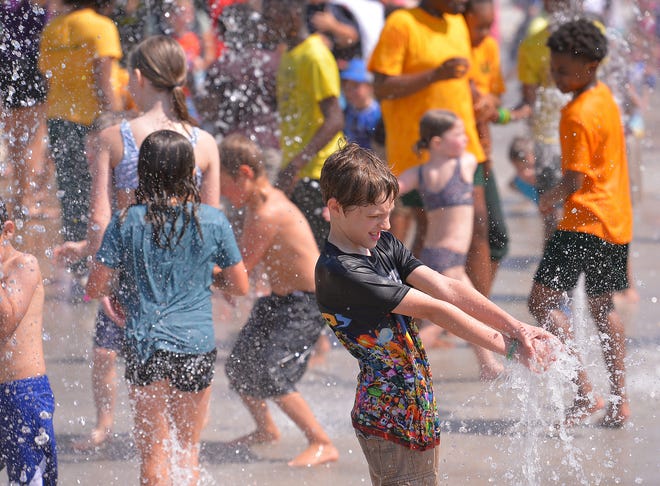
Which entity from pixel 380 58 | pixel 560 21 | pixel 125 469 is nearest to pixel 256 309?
pixel 125 469

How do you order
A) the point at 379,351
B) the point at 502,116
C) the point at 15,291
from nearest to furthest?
the point at 379,351 < the point at 15,291 < the point at 502,116

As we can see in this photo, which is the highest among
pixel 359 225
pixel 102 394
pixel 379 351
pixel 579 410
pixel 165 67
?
pixel 165 67

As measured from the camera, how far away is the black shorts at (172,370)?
3633 millimetres

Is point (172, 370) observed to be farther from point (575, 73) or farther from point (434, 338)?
point (434, 338)

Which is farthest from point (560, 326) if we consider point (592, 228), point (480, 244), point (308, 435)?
point (480, 244)

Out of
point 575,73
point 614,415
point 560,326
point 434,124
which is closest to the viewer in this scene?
point 560,326

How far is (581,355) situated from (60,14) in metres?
3.15

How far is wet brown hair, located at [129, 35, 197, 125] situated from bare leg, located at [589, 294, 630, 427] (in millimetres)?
1853

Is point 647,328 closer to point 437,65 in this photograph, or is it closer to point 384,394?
point 437,65

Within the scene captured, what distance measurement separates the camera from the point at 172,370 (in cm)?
364

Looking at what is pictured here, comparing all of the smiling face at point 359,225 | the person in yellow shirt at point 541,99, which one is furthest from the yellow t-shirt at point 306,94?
the smiling face at point 359,225

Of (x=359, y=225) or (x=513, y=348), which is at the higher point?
(x=359, y=225)

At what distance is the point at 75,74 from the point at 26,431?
8.83 ft

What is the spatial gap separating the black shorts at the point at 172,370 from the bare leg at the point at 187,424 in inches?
1.5
